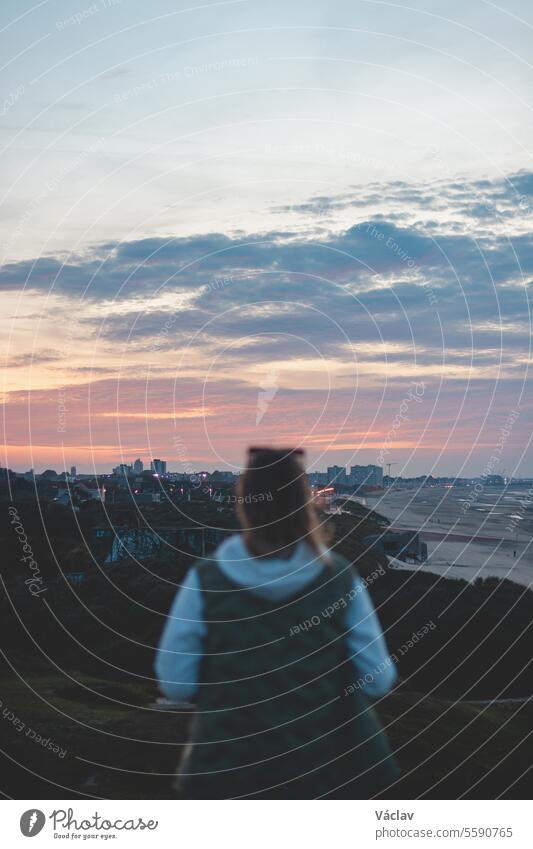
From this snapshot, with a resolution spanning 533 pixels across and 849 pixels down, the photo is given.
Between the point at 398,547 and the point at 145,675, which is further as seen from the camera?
the point at 398,547

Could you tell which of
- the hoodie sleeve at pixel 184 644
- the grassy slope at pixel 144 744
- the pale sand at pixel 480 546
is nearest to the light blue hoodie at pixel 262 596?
the hoodie sleeve at pixel 184 644

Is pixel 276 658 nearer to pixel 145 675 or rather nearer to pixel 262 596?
pixel 262 596

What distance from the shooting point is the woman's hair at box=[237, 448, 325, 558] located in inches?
165

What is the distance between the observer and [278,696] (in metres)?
4.19

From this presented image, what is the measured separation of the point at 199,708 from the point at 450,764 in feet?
43.2

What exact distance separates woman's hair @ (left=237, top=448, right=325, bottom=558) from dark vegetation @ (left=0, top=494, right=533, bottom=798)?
22.8ft

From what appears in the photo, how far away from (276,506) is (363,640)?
0.68 metres

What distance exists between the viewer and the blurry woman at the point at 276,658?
13.5ft

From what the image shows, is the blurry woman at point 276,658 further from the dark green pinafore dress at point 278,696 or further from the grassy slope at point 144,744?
the grassy slope at point 144,744

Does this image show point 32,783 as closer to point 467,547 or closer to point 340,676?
point 340,676

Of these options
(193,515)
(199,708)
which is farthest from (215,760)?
(193,515)

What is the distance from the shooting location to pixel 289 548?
13.8 feet

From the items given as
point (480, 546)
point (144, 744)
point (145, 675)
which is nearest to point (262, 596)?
point (144, 744)

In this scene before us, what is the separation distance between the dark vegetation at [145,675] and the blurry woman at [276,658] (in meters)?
6.58
